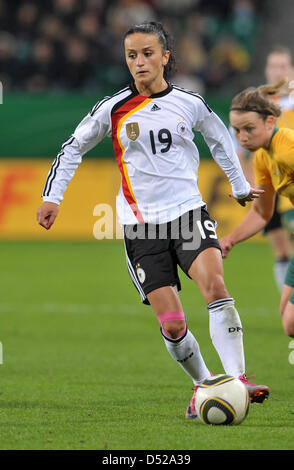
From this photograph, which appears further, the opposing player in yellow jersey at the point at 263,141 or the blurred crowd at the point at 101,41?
the blurred crowd at the point at 101,41

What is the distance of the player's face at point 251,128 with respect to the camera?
19.6 ft

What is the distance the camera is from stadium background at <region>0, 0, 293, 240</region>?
15719 millimetres

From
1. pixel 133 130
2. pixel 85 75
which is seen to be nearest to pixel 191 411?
pixel 133 130

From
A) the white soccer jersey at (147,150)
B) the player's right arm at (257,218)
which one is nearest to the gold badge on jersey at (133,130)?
the white soccer jersey at (147,150)

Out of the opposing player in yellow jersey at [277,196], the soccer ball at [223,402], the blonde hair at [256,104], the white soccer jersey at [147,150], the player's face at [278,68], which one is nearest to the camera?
the soccer ball at [223,402]

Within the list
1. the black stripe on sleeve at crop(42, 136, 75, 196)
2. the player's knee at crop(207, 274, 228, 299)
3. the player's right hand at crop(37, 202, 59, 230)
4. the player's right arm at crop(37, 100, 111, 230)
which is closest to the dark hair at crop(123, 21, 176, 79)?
the player's right arm at crop(37, 100, 111, 230)

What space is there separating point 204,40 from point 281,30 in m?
2.59

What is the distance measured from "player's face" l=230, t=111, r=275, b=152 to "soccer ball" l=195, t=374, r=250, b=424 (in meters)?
1.73

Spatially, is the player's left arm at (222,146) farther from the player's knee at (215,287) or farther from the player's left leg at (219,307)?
the player's knee at (215,287)

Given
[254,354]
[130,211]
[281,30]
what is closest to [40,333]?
[254,354]

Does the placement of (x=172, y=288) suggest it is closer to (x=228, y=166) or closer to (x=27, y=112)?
(x=228, y=166)

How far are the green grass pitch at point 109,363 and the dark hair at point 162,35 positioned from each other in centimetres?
212

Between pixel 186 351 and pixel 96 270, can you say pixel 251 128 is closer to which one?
pixel 186 351

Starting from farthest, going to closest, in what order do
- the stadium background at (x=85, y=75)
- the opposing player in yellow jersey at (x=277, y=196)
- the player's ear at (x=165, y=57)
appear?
the stadium background at (x=85, y=75), the opposing player in yellow jersey at (x=277, y=196), the player's ear at (x=165, y=57)
